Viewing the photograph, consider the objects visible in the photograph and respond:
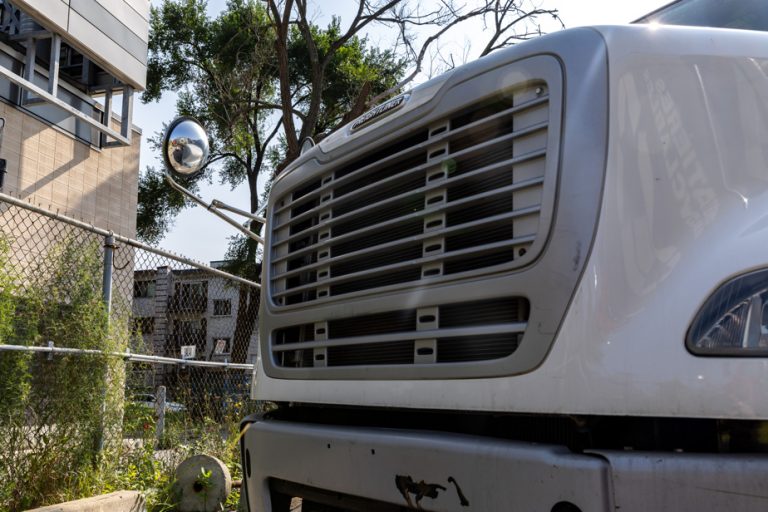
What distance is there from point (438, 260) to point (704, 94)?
922mm

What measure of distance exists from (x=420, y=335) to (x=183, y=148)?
7.21ft

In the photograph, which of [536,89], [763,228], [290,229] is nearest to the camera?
[763,228]

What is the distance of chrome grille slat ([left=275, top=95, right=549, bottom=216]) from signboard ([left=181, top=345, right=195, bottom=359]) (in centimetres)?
385

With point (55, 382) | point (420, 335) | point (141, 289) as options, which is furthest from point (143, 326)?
point (420, 335)

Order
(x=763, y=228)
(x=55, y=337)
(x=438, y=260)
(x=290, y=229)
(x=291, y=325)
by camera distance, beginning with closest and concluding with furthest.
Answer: (x=763, y=228), (x=438, y=260), (x=291, y=325), (x=290, y=229), (x=55, y=337)

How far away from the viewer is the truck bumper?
1763 millimetres

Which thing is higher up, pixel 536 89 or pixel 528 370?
pixel 536 89

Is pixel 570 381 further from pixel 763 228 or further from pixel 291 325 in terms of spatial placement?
pixel 291 325

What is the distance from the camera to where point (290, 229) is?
3340 millimetres

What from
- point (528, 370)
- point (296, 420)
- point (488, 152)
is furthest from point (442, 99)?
point (296, 420)

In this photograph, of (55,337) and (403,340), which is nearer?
(403,340)

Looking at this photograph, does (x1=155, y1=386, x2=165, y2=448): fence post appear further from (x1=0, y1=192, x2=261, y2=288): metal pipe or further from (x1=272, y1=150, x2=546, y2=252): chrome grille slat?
(x1=272, y1=150, x2=546, y2=252): chrome grille slat

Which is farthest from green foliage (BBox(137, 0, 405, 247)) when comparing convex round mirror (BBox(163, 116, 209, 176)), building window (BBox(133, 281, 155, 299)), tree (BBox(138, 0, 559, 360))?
convex round mirror (BBox(163, 116, 209, 176))

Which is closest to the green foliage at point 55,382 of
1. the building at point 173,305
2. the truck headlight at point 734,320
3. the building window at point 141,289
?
the building at point 173,305
